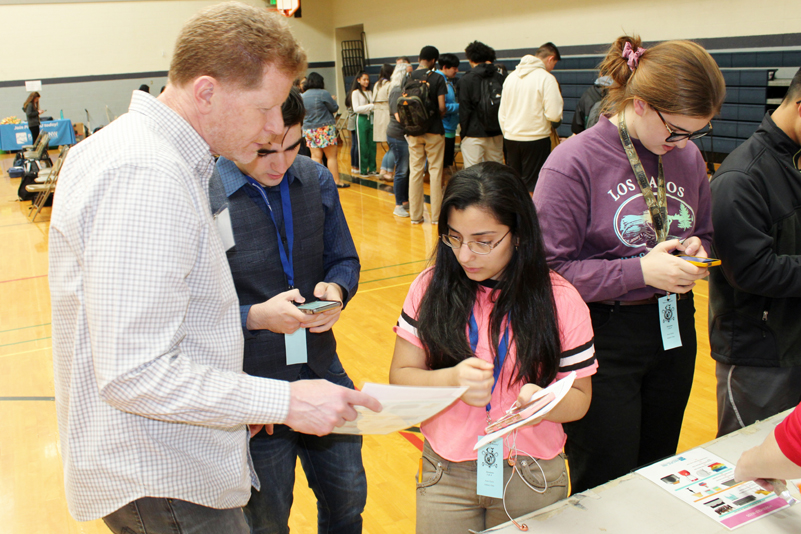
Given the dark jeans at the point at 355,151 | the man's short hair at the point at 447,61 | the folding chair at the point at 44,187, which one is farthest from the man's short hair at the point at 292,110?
the dark jeans at the point at 355,151

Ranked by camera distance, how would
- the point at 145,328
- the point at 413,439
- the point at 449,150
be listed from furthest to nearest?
the point at 449,150 → the point at 413,439 → the point at 145,328

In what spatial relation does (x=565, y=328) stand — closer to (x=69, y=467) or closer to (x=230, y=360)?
(x=230, y=360)

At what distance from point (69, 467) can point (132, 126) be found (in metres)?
0.63

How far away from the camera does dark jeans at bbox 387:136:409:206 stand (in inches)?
285

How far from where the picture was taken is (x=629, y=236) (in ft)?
5.69

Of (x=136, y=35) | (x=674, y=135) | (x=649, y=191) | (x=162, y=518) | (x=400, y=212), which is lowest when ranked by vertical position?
(x=400, y=212)

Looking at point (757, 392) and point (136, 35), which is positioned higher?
point (136, 35)

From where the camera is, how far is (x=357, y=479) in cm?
181

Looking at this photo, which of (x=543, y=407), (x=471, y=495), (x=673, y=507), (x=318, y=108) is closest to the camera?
(x=543, y=407)

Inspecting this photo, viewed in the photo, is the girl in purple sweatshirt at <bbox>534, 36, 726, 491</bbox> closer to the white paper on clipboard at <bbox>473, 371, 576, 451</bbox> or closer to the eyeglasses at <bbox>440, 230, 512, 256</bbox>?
the eyeglasses at <bbox>440, 230, 512, 256</bbox>

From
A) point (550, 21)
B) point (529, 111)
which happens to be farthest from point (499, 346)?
point (550, 21)

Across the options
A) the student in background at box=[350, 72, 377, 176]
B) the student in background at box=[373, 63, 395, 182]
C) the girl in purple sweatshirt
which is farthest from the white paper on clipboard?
the student in background at box=[350, 72, 377, 176]

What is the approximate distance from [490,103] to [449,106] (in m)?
0.85

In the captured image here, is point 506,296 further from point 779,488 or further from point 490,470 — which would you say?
point 779,488
